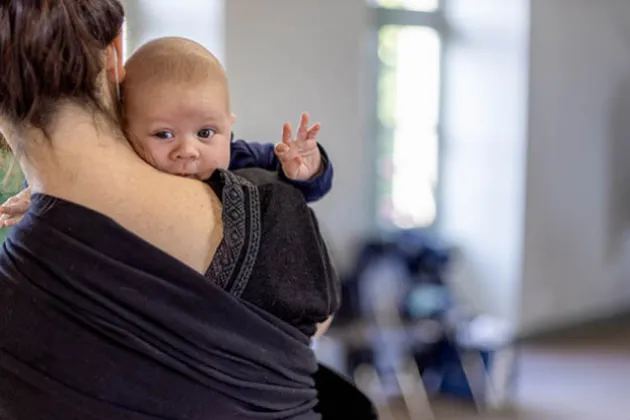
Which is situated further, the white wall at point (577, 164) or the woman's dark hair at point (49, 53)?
the white wall at point (577, 164)

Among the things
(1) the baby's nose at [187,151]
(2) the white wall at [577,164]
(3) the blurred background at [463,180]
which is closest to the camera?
(1) the baby's nose at [187,151]

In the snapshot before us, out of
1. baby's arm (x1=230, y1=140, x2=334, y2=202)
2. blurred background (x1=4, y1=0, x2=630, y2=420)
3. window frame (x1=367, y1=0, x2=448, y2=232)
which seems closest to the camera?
baby's arm (x1=230, y1=140, x2=334, y2=202)

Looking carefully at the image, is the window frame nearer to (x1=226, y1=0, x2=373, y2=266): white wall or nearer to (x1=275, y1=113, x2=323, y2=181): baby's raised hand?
(x1=226, y1=0, x2=373, y2=266): white wall

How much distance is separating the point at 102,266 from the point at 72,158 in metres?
0.12

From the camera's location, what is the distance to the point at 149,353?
83 cm

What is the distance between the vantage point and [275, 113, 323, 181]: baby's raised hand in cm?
100

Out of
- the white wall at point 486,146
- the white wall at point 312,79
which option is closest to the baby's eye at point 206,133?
the white wall at point 312,79

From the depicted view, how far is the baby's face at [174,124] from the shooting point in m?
0.92

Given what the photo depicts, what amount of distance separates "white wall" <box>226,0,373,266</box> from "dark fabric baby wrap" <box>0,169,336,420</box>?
2676 millimetres

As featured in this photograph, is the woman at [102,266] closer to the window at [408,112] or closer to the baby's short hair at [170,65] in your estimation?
the baby's short hair at [170,65]

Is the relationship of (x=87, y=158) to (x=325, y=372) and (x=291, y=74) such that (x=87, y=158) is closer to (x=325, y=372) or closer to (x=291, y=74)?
(x=325, y=372)

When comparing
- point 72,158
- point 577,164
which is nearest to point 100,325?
point 72,158

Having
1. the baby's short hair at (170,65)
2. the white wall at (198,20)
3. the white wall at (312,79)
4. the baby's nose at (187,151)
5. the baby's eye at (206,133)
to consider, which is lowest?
the white wall at (312,79)

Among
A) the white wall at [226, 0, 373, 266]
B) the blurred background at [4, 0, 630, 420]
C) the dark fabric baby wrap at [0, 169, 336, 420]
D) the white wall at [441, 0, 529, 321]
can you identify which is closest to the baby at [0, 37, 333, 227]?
the dark fabric baby wrap at [0, 169, 336, 420]
